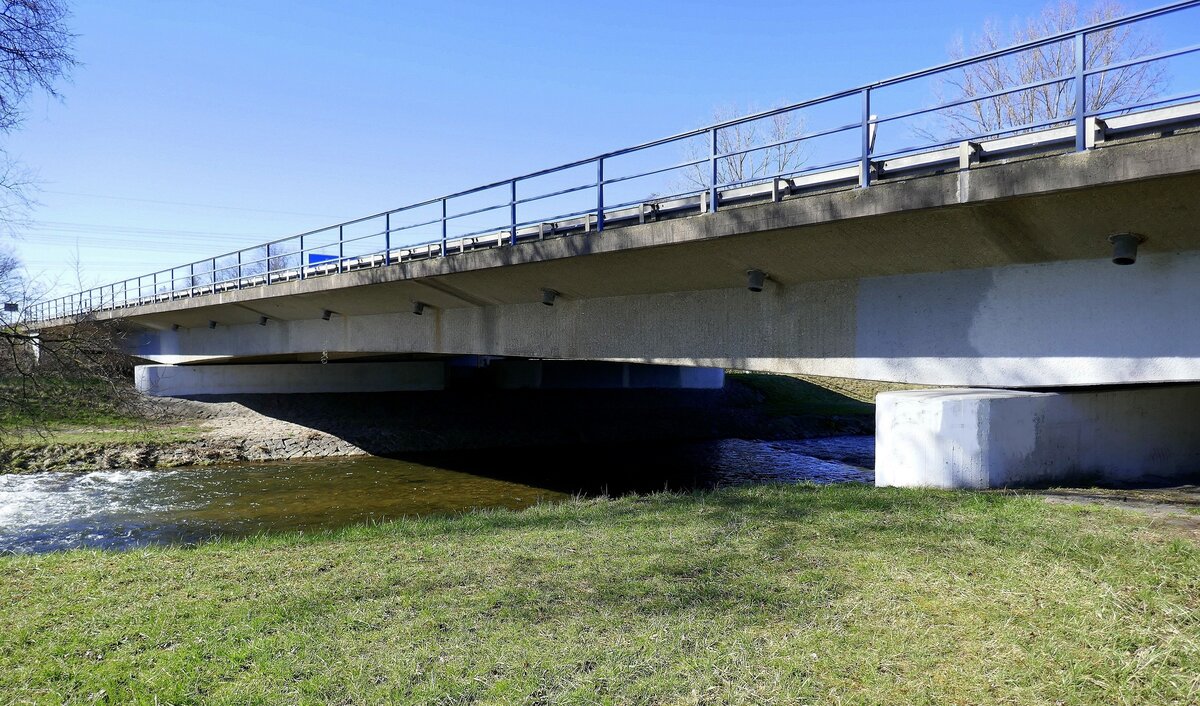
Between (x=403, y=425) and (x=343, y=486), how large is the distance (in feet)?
24.4

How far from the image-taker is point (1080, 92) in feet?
25.8

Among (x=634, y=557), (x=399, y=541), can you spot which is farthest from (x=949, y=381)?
(x=399, y=541)

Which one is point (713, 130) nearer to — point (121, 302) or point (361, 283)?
point (361, 283)

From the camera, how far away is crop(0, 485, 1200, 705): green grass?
13.9 feet

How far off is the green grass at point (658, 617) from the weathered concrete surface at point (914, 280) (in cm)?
232

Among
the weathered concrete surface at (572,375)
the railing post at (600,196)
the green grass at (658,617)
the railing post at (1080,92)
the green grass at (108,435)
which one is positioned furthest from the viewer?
the weathered concrete surface at (572,375)

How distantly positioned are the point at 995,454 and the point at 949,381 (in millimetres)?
1163

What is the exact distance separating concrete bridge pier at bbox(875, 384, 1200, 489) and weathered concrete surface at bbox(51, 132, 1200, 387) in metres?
0.59

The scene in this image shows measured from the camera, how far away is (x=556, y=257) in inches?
516

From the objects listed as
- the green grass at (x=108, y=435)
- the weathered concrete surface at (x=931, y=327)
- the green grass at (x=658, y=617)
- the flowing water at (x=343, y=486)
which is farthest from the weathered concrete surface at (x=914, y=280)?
the green grass at (x=108, y=435)

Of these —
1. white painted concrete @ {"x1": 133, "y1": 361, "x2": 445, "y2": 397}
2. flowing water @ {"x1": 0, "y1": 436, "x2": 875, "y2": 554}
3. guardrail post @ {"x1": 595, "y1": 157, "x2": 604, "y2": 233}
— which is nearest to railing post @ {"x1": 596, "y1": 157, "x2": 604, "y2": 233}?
guardrail post @ {"x1": 595, "y1": 157, "x2": 604, "y2": 233}

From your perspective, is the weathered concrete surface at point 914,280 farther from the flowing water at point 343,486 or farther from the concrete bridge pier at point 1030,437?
the flowing water at point 343,486

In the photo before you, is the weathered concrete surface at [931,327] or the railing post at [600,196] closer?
the weathered concrete surface at [931,327]

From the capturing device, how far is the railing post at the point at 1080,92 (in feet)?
25.6
